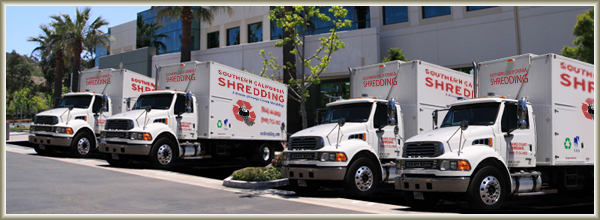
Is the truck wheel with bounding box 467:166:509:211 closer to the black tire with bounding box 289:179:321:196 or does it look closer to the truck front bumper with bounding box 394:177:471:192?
the truck front bumper with bounding box 394:177:471:192

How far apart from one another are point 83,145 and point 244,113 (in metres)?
6.46

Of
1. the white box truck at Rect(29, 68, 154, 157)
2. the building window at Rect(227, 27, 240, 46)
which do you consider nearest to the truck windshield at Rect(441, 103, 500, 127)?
the white box truck at Rect(29, 68, 154, 157)

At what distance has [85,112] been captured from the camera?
18641mm

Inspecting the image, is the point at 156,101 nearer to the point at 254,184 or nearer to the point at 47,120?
the point at 47,120

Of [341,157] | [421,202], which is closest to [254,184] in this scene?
[341,157]

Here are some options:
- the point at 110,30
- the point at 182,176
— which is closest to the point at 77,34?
the point at 110,30

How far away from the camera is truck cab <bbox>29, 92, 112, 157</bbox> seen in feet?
57.8

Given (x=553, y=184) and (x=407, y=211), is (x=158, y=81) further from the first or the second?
(x=553, y=184)

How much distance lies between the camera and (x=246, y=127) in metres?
18.0

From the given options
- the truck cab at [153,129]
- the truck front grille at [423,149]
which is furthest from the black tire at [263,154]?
the truck front grille at [423,149]

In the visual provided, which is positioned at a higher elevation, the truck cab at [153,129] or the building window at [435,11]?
the building window at [435,11]

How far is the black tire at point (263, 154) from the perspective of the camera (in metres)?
18.8

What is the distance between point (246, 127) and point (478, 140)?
10.5 metres

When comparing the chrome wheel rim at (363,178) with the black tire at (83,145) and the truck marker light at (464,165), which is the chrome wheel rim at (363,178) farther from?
the black tire at (83,145)
